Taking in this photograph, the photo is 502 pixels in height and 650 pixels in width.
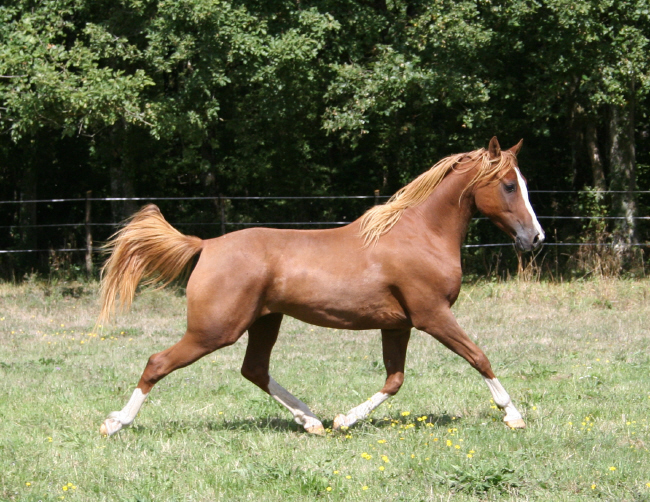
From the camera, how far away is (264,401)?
663cm

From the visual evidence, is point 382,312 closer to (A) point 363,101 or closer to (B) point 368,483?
(B) point 368,483

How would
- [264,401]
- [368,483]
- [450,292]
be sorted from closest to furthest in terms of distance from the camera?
[368,483], [450,292], [264,401]

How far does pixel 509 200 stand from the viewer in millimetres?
5742

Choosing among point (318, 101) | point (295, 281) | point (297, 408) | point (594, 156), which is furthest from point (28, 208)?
point (295, 281)

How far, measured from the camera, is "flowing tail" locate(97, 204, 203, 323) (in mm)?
5812

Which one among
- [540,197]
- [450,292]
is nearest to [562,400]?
[450,292]

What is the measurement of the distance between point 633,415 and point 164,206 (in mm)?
14742

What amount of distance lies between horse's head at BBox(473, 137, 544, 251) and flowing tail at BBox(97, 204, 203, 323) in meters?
2.24

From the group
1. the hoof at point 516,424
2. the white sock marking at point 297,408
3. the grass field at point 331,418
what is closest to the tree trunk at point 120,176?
the grass field at point 331,418

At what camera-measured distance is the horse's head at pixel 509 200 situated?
5.66 metres

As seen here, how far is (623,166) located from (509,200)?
10.8 meters

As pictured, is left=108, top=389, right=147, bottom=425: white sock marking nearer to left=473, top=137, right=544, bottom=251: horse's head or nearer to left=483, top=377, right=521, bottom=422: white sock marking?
left=483, top=377, right=521, bottom=422: white sock marking

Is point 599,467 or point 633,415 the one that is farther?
point 633,415

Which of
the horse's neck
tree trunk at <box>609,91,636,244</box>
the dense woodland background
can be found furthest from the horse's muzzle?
tree trunk at <box>609,91,636,244</box>
